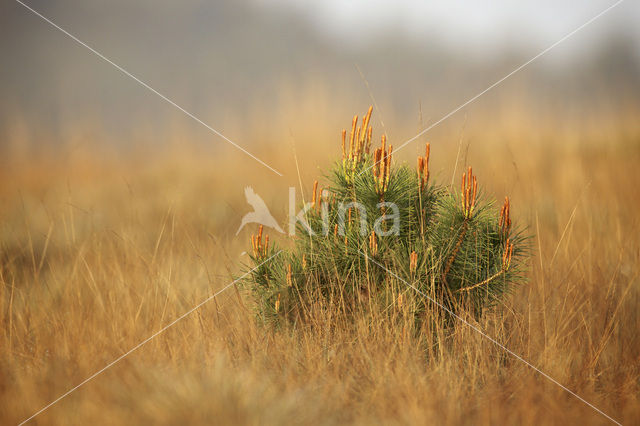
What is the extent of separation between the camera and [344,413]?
1824mm

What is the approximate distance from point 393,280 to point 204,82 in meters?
22.9

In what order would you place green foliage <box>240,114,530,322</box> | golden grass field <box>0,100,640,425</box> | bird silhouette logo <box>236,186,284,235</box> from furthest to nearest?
1. bird silhouette logo <box>236,186,284,235</box>
2. green foliage <box>240,114,530,322</box>
3. golden grass field <box>0,100,640,425</box>

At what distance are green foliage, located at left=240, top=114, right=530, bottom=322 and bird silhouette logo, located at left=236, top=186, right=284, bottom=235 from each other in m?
1.64

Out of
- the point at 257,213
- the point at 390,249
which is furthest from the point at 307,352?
the point at 257,213

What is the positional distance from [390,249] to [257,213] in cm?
258

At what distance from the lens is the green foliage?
7.33 ft

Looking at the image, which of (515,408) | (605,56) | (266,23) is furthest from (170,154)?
(266,23)

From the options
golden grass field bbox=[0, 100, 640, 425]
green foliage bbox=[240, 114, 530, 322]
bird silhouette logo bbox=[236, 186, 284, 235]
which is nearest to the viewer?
golden grass field bbox=[0, 100, 640, 425]

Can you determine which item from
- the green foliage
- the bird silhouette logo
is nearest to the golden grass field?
the green foliage

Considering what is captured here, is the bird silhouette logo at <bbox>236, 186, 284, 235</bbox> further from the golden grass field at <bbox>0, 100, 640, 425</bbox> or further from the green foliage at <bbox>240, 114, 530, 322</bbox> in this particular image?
the green foliage at <bbox>240, 114, 530, 322</bbox>

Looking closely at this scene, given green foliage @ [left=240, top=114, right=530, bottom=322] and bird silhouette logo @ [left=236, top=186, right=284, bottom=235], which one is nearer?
green foliage @ [left=240, top=114, right=530, bottom=322]

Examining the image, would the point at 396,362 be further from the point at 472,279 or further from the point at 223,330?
the point at 223,330

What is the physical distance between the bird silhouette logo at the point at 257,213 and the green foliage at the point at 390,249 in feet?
5.37

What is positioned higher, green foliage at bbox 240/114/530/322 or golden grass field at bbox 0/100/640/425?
green foliage at bbox 240/114/530/322
